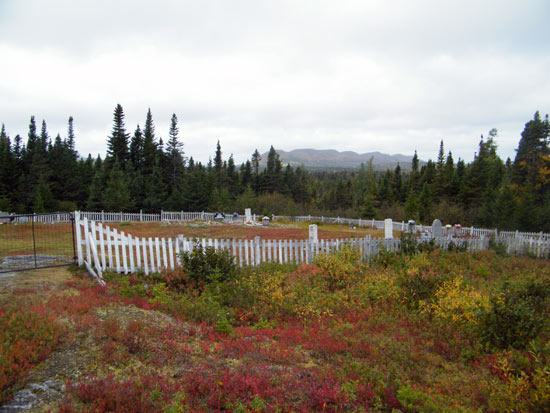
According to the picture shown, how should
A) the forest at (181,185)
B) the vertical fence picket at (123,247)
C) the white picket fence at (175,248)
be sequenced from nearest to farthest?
1. the white picket fence at (175,248)
2. the vertical fence picket at (123,247)
3. the forest at (181,185)

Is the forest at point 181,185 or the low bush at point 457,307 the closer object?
the low bush at point 457,307

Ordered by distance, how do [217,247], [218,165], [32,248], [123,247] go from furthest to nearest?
1. [218,165]
2. [32,248]
3. [217,247]
4. [123,247]

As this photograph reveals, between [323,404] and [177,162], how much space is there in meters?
55.8

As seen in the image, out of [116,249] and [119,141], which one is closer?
[116,249]

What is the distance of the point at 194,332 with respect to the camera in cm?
605

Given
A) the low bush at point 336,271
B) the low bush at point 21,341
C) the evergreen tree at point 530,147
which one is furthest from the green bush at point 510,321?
the evergreen tree at point 530,147

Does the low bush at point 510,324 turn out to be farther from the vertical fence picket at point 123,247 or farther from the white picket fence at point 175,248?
the vertical fence picket at point 123,247

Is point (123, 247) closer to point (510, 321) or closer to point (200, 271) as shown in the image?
point (200, 271)

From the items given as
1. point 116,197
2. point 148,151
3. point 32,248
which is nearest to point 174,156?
point 148,151

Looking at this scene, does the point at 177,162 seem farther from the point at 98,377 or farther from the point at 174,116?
the point at 98,377

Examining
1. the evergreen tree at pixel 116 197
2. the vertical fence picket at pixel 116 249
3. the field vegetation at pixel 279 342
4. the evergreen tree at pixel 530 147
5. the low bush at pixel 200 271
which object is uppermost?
the evergreen tree at pixel 530 147

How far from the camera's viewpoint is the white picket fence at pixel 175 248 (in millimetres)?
9055

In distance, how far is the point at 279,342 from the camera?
5918 millimetres

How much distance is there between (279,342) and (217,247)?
16.6 ft
